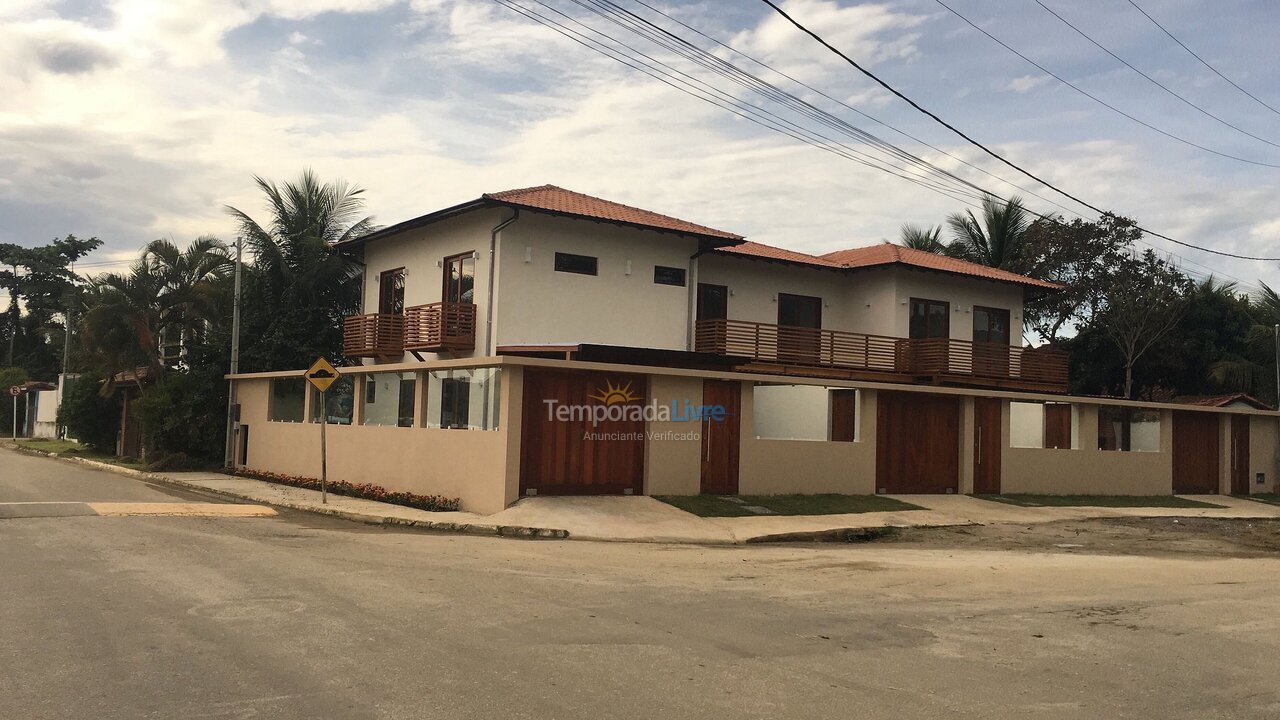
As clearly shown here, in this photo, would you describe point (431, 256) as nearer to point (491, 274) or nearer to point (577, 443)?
point (491, 274)

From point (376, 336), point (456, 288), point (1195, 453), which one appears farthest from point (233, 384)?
point (1195, 453)

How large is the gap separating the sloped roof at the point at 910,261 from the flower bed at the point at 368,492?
669 inches

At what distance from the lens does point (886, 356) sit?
30.8m

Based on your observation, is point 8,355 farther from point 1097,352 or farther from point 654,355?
point 1097,352

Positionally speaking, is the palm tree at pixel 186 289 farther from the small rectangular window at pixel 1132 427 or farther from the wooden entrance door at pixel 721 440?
the small rectangular window at pixel 1132 427

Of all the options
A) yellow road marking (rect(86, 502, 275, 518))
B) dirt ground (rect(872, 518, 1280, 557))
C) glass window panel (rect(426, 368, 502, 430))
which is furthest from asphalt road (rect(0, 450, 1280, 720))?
glass window panel (rect(426, 368, 502, 430))

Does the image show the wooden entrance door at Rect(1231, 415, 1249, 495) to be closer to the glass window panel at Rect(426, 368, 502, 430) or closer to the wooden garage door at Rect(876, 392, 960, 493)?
the wooden garage door at Rect(876, 392, 960, 493)

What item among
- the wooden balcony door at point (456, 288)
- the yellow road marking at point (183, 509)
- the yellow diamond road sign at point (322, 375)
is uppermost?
the wooden balcony door at point (456, 288)

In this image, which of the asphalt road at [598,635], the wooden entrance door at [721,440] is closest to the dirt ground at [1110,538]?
the asphalt road at [598,635]

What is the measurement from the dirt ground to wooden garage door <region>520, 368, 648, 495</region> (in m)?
5.03

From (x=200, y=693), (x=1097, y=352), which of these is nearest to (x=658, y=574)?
(x=200, y=693)

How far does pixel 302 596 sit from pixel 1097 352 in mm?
40828

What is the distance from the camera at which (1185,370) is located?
4269 centimetres

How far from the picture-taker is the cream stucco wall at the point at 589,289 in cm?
2416
